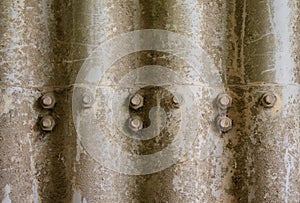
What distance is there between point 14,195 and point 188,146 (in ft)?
0.96

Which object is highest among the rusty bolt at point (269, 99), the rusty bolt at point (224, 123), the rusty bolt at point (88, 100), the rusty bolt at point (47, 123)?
the rusty bolt at point (88, 100)

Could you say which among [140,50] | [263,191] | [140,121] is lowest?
[263,191]

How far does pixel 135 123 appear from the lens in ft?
2.68

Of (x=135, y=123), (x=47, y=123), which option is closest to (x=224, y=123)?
(x=135, y=123)

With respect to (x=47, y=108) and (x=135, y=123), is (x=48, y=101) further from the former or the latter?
(x=135, y=123)

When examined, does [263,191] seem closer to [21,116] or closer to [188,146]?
[188,146]

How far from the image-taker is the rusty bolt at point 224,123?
0.82 meters

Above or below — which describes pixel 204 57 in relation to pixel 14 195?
above

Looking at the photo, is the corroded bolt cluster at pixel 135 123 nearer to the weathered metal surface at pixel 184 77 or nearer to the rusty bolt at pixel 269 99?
the weathered metal surface at pixel 184 77

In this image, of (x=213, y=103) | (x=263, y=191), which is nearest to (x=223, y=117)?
(x=213, y=103)

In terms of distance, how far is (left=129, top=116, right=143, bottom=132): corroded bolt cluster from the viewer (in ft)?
2.69

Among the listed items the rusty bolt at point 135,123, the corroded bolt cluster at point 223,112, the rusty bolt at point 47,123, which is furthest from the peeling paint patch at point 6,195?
the corroded bolt cluster at point 223,112

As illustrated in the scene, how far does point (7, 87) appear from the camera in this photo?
835mm

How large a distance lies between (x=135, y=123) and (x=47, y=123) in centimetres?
15
